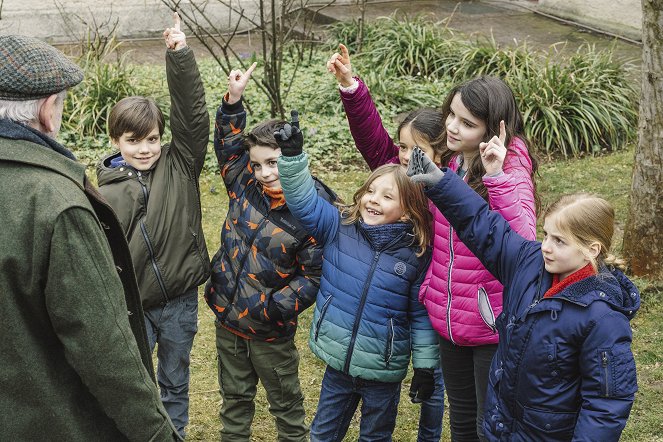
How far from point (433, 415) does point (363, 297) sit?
0.81m

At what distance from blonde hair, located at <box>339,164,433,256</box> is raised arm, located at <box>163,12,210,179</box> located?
31.1 inches

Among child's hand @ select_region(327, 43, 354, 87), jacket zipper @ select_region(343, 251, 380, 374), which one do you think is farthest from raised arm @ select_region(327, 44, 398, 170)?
jacket zipper @ select_region(343, 251, 380, 374)

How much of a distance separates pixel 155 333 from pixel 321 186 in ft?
3.32

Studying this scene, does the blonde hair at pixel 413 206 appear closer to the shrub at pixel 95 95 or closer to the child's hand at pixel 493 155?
the child's hand at pixel 493 155

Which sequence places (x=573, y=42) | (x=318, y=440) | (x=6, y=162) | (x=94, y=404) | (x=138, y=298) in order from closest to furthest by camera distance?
(x=6, y=162)
(x=94, y=404)
(x=138, y=298)
(x=318, y=440)
(x=573, y=42)

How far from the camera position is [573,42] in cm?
1124

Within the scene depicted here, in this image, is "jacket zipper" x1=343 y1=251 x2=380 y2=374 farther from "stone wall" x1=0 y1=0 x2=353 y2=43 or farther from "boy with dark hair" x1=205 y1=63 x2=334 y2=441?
"stone wall" x1=0 y1=0 x2=353 y2=43

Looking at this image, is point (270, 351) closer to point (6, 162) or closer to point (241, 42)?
point (6, 162)

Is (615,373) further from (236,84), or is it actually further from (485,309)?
(236,84)

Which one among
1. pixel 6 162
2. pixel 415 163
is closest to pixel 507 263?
pixel 415 163

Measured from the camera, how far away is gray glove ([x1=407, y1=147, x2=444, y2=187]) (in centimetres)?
323

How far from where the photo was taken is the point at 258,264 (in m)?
3.90

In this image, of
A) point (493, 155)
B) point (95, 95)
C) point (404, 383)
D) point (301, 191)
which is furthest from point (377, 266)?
point (95, 95)

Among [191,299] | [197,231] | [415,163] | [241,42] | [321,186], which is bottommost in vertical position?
[241,42]
